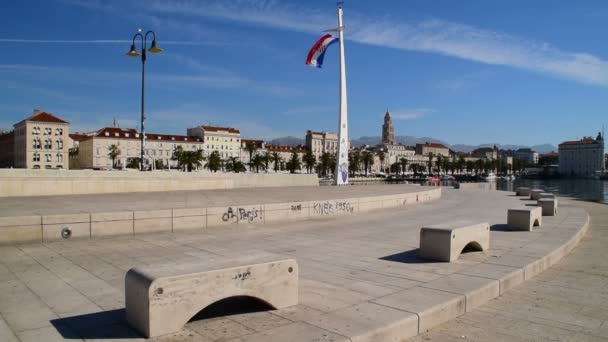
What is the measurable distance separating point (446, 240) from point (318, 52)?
29.5 metres

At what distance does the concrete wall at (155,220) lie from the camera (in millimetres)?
9664

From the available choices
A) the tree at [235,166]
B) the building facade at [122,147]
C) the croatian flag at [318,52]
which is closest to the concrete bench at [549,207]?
the croatian flag at [318,52]

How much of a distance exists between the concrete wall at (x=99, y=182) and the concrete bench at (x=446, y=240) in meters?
15.8

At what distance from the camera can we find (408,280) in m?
7.20

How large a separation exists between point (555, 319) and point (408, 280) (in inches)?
83.5

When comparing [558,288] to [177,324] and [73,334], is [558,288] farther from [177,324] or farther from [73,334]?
[73,334]

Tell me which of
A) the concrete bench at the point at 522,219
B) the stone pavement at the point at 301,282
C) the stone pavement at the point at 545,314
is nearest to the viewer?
the stone pavement at the point at 301,282

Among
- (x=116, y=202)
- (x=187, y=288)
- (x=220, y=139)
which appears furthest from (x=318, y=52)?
(x=220, y=139)

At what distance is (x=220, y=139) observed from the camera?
152500 mm

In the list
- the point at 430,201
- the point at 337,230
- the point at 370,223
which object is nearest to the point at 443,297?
the point at 337,230

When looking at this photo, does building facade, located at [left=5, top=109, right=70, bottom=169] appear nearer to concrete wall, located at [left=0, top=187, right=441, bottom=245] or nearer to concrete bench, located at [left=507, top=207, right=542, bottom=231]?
concrete wall, located at [left=0, top=187, right=441, bottom=245]

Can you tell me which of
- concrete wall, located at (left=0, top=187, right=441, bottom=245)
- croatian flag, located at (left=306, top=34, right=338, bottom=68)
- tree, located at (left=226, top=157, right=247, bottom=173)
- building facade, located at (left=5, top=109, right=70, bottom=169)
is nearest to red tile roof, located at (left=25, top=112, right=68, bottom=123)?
building facade, located at (left=5, top=109, right=70, bottom=169)

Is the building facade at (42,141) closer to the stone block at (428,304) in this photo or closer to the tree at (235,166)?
the tree at (235,166)

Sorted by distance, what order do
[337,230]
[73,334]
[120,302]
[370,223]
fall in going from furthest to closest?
[370,223] → [337,230] → [120,302] → [73,334]
